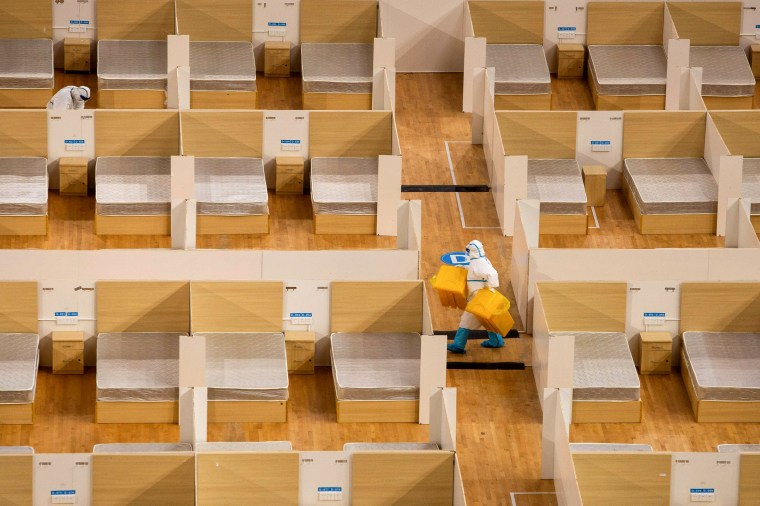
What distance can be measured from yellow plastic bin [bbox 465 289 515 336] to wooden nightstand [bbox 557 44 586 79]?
6240mm

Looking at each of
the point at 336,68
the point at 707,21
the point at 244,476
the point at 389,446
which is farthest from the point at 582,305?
the point at 707,21

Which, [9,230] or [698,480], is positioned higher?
[9,230]

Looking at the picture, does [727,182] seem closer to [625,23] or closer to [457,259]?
[457,259]

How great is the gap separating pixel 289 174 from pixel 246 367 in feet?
13.0

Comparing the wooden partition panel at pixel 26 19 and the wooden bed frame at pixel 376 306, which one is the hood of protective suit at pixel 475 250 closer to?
the wooden bed frame at pixel 376 306

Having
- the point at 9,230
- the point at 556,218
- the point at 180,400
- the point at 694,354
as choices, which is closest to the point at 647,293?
the point at 694,354

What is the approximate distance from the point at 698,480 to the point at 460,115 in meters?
8.53

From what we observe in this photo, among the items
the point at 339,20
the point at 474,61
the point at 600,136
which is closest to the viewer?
the point at 600,136

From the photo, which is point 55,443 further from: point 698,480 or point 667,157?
point 667,157

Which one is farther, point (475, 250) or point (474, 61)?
point (474, 61)

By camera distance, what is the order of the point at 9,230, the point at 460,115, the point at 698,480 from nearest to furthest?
the point at 698,480
the point at 9,230
the point at 460,115

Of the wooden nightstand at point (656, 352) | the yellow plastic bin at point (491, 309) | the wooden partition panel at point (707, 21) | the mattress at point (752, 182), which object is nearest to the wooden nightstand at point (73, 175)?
the yellow plastic bin at point (491, 309)

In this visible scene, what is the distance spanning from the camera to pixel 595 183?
27266mm

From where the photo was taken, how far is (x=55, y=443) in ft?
76.2
